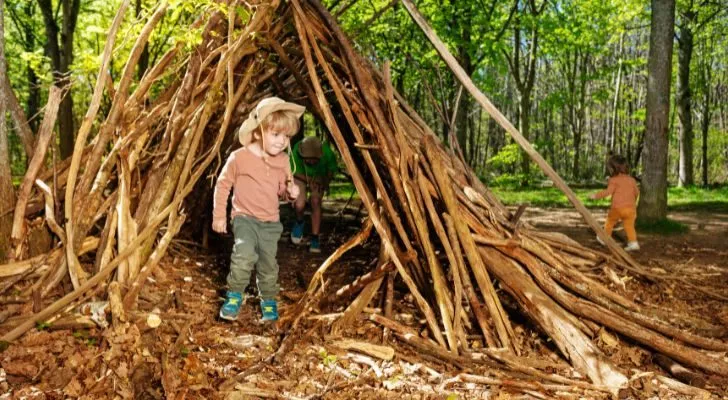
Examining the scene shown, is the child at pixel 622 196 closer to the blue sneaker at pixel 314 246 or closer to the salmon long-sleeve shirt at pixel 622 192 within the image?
the salmon long-sleeve shirt at pixel 622 192

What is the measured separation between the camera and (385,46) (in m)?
16.8

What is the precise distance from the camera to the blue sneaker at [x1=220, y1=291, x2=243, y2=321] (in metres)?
3.33

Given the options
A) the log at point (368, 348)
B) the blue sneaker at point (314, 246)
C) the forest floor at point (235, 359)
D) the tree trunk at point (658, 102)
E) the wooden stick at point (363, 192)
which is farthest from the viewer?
the tree trunk at point (658, 102)

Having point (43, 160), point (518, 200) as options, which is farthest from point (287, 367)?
point (518, 200)

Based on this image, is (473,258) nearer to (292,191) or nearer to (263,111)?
(292,191)

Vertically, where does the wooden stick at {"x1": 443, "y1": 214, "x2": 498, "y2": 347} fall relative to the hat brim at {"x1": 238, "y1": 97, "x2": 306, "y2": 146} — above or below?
below

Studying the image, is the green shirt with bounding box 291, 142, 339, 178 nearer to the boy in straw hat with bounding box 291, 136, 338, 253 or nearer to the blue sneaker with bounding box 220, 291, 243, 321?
the boy in straw hat with bounding box 291, 136, 338, 253

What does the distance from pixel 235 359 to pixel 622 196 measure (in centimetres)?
513

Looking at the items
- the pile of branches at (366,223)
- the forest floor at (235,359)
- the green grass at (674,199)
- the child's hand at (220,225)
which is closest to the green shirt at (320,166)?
the pile of branches at (366,223)

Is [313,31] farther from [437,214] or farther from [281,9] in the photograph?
[437,214]

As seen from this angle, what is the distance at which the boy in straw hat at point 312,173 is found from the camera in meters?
6.04

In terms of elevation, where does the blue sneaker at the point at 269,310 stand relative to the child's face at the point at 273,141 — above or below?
below

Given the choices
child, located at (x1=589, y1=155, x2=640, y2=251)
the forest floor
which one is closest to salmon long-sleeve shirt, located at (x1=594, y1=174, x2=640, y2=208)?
child, located at (x1=589, y1=155, x2=640, y2=251)

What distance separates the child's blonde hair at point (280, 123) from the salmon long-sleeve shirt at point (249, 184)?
17 cm
